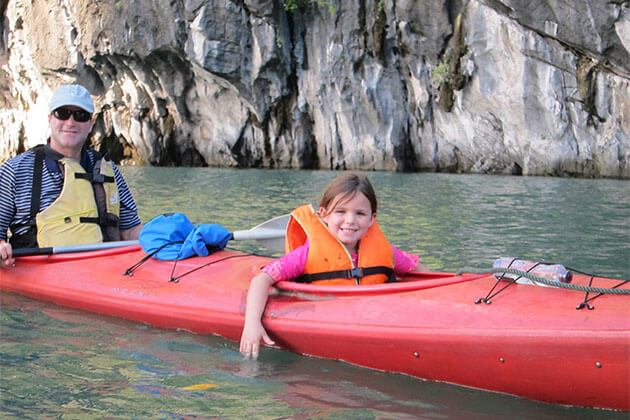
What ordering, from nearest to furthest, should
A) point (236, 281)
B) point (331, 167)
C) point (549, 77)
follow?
1. point (236, 281)
2. point (549, 77)
3. point (331, 167)

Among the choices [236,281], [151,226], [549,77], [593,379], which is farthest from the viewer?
[549,77]

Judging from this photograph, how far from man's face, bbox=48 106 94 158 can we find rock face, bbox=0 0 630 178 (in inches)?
698

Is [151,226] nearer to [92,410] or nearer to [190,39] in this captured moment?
[92,410]

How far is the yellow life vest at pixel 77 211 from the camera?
456 cm

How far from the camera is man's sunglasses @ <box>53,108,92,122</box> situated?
14.5 ft

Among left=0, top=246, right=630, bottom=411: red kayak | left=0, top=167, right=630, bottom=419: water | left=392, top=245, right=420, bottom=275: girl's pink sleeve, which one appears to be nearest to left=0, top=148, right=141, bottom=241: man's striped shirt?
left=0, top=167, right=630, bottom=419: water

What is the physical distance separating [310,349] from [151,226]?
5.48ft

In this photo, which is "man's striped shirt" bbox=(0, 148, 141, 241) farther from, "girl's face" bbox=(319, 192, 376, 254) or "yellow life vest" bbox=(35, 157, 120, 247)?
"girl's face" bbox=(319, 192, 376, 254)

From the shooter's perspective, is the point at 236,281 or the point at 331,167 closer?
the point at 236,281

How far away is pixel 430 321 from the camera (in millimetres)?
3086

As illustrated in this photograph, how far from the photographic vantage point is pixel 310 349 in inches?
137

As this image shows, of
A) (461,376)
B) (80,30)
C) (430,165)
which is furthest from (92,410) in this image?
(80,30)

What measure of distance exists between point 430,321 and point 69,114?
286cm

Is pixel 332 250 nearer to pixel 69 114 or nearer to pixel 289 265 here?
pixel 289 265
